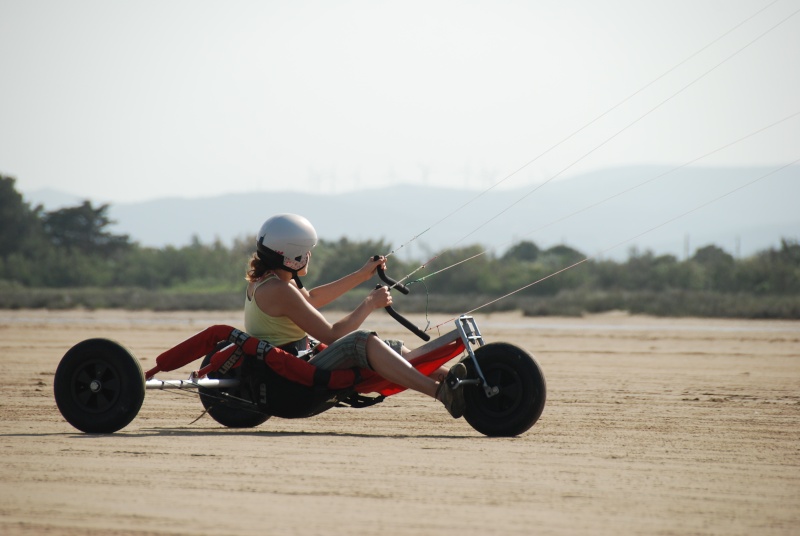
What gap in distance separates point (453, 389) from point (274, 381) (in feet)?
3.99

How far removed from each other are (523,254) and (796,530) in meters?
61.2

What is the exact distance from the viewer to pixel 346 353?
7891 mm

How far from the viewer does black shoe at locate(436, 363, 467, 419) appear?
7757 millimetres

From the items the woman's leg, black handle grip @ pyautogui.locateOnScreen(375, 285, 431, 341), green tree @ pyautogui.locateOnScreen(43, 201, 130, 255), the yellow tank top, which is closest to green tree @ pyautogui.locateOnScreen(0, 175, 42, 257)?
green tree @ pyautogui.locateOnScreen(43, 201, 130, 255)

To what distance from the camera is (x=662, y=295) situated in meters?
41.3

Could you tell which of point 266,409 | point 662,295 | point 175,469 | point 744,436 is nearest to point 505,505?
point 175,469

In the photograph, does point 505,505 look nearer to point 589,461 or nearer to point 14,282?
point 589,461

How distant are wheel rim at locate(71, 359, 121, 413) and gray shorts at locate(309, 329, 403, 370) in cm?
139

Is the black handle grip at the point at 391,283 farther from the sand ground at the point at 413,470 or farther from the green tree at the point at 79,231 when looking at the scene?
the green tree at the point at 79,231

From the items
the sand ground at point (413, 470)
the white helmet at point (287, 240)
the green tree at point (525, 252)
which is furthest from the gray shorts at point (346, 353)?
the green tree at point (525, 252)

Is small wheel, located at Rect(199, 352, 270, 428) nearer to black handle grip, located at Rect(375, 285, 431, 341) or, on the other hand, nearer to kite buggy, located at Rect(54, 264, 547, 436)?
kite buggy, located at Rect(54, 264, 547, 436)

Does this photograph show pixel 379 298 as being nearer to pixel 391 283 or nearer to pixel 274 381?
pixel 391 283

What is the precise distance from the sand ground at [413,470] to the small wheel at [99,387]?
0.16 metres

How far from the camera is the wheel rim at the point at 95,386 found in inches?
315
